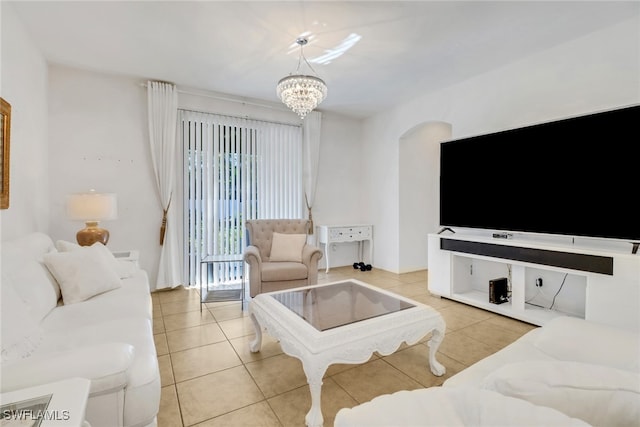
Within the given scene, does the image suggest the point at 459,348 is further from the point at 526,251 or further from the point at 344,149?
the point at 344,149

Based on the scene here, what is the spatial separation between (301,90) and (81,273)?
2247 millimetres

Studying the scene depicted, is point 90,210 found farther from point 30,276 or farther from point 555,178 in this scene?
point 555,178

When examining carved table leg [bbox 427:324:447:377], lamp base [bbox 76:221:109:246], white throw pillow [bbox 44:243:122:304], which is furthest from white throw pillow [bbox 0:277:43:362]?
carved table leg [bbox 427:324:447:377]

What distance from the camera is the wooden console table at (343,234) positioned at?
4.77 m

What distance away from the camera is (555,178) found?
268cm

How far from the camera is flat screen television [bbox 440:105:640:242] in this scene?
90.7 inches

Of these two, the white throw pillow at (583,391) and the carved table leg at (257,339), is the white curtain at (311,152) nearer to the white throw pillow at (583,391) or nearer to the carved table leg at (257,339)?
the carved table leg at (257,339)

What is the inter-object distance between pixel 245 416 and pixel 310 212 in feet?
11.5

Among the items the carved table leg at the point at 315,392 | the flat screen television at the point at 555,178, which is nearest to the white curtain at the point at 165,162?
the carved table leg at the point at 315,392

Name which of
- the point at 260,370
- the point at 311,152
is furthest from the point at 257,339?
the point at 311,152

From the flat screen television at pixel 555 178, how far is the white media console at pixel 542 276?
0.72 feet

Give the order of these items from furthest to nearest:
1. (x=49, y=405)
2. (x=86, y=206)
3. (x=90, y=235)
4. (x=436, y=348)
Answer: (x=90, y=235), (x=86, y=206), (x=436, y=348), (x=49, y=405)

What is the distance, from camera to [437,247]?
355 cm

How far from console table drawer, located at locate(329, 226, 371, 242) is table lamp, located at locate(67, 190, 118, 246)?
296 cm
